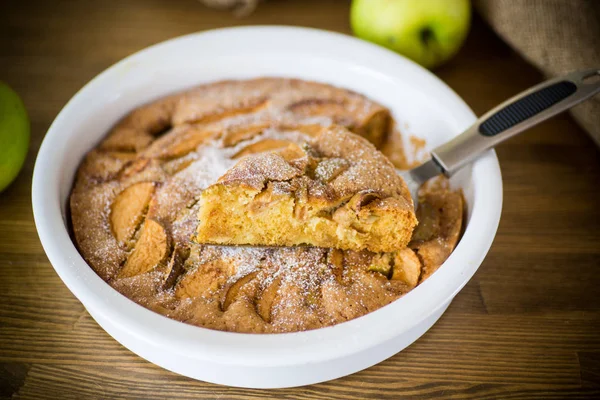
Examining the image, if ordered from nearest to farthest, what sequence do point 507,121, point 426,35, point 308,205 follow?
point 308,205
point 507,121
point 426,35

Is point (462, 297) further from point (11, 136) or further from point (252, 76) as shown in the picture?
point (11, 136)

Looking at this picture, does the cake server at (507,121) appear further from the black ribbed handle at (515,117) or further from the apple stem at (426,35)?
the apple stem at (426,35)

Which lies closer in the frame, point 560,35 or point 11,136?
point 11,136

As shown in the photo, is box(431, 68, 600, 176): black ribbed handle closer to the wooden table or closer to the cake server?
the cake server

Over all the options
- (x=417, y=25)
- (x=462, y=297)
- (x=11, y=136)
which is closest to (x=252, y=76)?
(x=417, y=25)

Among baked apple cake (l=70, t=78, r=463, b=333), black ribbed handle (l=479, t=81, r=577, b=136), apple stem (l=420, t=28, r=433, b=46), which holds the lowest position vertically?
baked apple cake (l=70, t=78, r=463, b=333)

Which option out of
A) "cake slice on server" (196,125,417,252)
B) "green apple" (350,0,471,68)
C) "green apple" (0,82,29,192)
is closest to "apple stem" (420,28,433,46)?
"green apple" (350,0,471,68)
